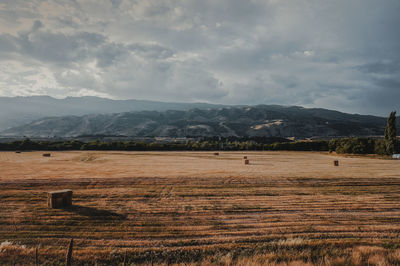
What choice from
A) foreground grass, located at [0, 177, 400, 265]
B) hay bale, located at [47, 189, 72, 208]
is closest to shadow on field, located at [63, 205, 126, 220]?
foreground grass, located at [0, 177, 400, 265]

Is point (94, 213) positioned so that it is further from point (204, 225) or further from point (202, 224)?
point (204, 225)

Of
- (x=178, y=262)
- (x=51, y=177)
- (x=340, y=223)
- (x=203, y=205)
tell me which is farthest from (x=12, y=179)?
(x=340, y=223)

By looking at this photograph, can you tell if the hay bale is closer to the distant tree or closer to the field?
the field

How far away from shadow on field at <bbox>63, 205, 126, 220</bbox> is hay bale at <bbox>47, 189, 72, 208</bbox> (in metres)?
0.50

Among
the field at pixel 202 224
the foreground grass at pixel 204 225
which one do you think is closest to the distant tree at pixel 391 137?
the field at pixel 202 224

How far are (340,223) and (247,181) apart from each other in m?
12.7

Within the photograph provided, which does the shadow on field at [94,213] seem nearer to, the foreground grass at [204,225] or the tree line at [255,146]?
the foreground grass at [204,225]

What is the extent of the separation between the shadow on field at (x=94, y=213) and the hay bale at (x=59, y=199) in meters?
0.50

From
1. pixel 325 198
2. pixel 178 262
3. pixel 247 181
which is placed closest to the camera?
pixel 178 262

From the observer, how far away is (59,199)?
1677cm

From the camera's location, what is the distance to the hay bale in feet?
54.4

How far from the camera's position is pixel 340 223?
1434cm

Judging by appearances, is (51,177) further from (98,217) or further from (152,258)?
(152,258)

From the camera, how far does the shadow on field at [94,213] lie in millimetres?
15000
